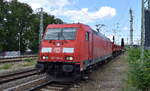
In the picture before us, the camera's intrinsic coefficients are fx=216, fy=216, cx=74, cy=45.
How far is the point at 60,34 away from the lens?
11.6m

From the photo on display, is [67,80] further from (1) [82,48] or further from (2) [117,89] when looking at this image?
(2) [117,89]

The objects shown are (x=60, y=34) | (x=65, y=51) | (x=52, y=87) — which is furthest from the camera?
(x=60, y=34)

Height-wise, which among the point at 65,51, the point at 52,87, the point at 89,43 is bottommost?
the point at 52,87

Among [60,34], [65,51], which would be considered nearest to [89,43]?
[60,34]

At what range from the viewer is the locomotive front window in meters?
11.3

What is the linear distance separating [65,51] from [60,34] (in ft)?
3.72

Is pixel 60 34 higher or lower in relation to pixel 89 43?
higher

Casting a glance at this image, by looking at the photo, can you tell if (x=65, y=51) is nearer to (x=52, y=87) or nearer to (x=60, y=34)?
(x=60, y=34)

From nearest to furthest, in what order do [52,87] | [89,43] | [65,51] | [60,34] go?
[52,87] < [65,51] < [60,34] < [89,43]

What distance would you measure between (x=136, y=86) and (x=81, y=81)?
424cm

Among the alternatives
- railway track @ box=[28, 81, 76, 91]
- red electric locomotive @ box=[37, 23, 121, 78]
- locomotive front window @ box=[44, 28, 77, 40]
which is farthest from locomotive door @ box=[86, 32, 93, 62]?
railway track @ box=[28, 81, 76, 91]

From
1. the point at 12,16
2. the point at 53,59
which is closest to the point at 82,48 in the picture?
the point at 53,59

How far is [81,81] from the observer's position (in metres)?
11.9

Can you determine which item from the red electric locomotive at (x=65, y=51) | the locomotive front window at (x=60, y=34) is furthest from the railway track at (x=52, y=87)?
the locomotive front window at (x=60, y=34)
